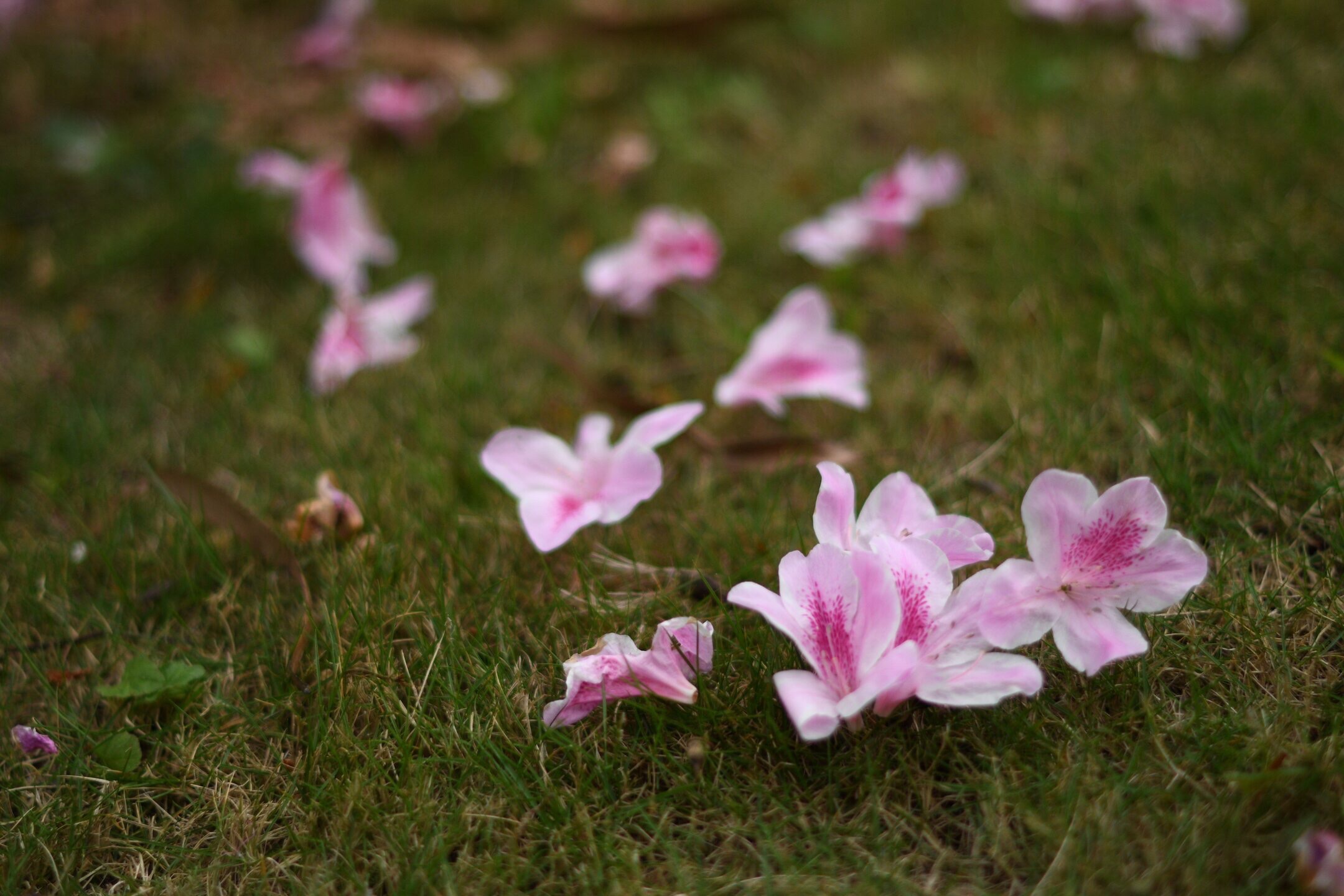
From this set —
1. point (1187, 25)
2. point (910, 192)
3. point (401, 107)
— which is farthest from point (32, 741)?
point (1187, 25)

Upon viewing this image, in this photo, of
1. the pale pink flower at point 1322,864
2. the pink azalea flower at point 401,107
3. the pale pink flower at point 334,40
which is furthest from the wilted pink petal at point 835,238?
the pale pink flower at point 334,40

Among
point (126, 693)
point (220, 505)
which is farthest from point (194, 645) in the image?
point (220, 505)

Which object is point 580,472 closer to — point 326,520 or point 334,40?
point 326,520

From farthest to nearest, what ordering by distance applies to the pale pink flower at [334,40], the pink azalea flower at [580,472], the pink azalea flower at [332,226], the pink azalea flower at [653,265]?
the pale pink flower at [334,40] → the pink azalea flower at [332,226] → the pink azalea flower at [653,265] → the pink azalea flower at [580,472]

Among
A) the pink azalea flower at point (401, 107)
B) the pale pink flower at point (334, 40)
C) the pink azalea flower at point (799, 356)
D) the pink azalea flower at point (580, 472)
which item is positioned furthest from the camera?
the pale pink flower at point (334, 40)

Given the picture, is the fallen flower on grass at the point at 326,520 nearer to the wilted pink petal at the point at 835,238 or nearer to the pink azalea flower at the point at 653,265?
the pink azalea flower at the point at 653,265

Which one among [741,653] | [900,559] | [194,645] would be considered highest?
[900,559]

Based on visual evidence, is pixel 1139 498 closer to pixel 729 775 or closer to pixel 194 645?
pixel 729 775
